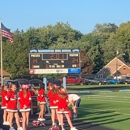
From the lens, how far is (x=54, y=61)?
29.9 metres

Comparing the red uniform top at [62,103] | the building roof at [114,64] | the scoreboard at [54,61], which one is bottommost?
the red uniform top at [62,103]

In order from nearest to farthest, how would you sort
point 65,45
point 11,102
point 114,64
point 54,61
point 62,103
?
1. point 62,103
2. point 11,102
3. point 54,61
4. point 65,45
5. point 114,64

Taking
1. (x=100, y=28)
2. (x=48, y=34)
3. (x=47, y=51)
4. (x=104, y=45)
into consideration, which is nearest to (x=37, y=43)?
(x=48, y=34)

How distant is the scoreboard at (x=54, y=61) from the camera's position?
97.0 ft

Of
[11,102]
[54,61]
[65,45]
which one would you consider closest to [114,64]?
[65,45]

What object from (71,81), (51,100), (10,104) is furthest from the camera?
(71,81)

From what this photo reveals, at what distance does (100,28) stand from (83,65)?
73.1m

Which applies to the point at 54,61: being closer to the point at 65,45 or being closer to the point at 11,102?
the point at 11,102

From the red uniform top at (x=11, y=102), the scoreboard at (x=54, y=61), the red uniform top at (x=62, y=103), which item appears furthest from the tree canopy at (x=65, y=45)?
the red uniform top at (x=62, y=103)

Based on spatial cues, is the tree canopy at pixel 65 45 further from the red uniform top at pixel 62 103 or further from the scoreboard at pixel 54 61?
the red uniform top at pixel 62 103

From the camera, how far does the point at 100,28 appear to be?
552ft

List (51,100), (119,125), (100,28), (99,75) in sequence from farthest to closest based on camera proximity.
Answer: (100,28), (99,75), (119,125), (51,100)

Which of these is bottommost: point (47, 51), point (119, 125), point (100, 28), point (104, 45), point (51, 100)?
point (119, 125)

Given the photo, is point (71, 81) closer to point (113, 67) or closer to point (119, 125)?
point (113, 67)
